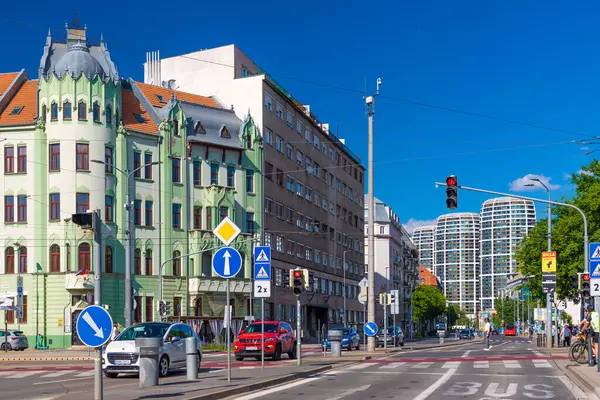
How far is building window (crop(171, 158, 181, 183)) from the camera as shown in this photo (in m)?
60.7

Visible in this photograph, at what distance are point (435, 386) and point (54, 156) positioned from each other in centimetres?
4234

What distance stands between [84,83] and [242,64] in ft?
66.0

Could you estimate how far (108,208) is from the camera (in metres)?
56.5

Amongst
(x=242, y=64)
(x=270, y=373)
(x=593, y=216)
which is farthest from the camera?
(x=242, y=64)

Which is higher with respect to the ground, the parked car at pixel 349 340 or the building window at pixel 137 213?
the building window at pixel 137 213

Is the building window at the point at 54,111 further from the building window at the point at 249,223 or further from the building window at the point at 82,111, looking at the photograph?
the building window at the point at 249,223

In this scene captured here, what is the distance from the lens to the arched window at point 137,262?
188 ft

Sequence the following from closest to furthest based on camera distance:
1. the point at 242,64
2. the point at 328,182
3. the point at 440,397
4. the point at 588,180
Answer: the point at 440,397 < the point at 588,180 < the point at 242,64 < the point at 328,182

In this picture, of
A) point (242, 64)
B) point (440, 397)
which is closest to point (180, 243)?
point (242, 64)

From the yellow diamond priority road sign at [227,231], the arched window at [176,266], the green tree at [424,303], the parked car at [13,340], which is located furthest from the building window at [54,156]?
the green tree at [424,303]

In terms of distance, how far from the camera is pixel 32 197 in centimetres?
5600

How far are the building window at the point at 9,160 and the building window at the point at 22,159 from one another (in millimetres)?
415

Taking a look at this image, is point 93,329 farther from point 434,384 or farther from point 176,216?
point 176,216

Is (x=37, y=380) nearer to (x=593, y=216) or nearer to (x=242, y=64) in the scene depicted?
(x=593, y=216)
